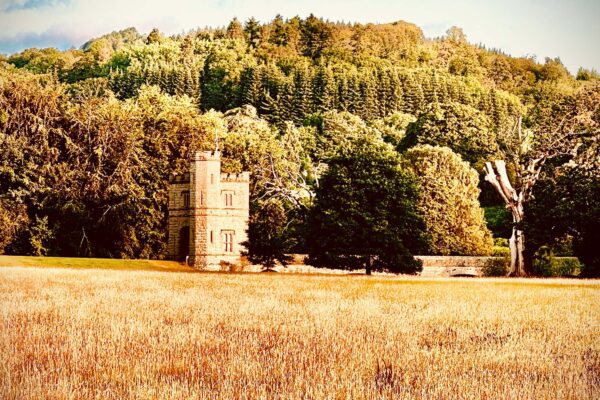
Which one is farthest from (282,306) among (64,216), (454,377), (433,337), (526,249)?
(64,216)

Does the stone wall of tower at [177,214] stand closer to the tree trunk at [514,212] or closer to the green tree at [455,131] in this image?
the tree trunk at [514,212]

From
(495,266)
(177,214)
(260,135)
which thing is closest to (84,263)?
(177,214)

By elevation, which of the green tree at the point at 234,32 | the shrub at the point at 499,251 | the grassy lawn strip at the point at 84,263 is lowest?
the grassy lawn strip at the point at 84,263

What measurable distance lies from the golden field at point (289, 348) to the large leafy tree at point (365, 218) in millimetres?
22234

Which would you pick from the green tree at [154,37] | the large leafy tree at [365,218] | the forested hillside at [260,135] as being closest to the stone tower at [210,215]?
the forested hillside at [260,135]

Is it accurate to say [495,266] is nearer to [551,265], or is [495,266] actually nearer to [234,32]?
[551,265]

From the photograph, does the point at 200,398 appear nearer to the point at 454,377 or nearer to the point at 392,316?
the point at 454,377

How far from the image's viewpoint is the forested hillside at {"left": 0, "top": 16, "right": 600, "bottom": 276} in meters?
52.0

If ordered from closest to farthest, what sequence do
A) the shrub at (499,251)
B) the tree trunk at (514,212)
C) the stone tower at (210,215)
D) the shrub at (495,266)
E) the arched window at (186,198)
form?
the tree trunk at (514,212) < the shrub at (495,266) < the stone tower at (210,215) < the arched window at (186,198) < the shrub at (499,251)

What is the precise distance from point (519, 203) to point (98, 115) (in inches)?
1308

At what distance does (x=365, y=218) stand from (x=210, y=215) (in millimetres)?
15756

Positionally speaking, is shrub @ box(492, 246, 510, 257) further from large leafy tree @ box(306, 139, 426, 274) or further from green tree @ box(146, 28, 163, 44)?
green tree @ box(146, 28, 163, 44)

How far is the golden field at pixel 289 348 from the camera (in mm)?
9609

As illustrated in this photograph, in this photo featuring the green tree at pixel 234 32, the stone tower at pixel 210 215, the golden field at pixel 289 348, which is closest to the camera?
the golden field at pixel 289 348
